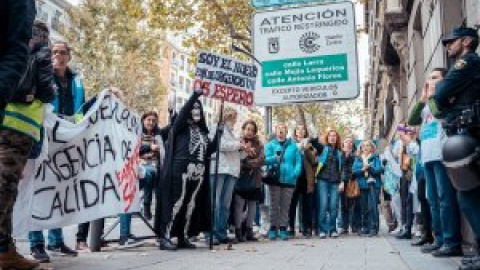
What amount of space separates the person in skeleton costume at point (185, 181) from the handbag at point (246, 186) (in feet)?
5.15

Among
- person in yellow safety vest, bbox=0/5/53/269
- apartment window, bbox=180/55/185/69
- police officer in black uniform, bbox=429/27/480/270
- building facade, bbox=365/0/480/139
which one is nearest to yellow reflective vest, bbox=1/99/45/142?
person in yellow safety vest, bbox=0/5/53/269

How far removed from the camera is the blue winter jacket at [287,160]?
33.8ft

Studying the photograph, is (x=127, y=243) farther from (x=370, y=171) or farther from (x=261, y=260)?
(x=370, y=171)

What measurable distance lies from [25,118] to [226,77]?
144 inches

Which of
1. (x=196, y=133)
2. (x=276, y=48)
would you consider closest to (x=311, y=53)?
(x=276, y=48)

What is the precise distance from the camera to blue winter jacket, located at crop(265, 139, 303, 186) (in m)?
10.3

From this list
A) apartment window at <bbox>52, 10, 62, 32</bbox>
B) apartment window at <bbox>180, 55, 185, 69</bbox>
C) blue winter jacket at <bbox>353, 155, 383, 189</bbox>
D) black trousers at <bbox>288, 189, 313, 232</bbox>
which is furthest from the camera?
apartment window at <bbox>180, 55, 185, 69</bbox>

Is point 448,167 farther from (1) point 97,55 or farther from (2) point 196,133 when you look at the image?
(1) point 97,55

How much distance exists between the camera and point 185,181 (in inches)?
292

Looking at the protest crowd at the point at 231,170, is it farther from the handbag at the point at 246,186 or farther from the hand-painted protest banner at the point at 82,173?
the hand-painted protest banner at the point at 82,173

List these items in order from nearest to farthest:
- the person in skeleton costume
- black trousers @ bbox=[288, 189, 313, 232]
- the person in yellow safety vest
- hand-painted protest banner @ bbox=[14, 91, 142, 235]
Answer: the person in yellow safety vest, hand-painted protest banner @ bbox=[14, 91, 142, 235], the person in skeleton costume, black trousers @ bbox=[288, 189, 313, 232]

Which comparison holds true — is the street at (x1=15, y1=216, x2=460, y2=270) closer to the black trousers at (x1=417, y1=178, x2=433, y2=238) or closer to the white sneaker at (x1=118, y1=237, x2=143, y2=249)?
the white sneaker at (x1=118, y1=237, x2=143, y2=249)

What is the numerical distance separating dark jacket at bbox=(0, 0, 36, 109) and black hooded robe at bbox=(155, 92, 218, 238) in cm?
445

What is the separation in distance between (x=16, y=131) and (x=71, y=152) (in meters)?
1.51
